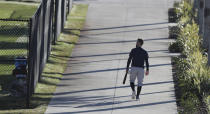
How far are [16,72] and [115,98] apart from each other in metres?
2.63

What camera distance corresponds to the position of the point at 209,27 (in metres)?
24.4

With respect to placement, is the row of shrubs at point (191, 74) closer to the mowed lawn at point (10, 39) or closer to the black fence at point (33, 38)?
the black fence at point (33, 38)

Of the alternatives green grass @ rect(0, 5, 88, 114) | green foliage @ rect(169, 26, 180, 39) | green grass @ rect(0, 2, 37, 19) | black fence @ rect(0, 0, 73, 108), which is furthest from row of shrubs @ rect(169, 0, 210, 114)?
green grass @ rect(0, 2, 37, 19)

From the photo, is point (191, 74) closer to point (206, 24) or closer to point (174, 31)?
point (206, 24)

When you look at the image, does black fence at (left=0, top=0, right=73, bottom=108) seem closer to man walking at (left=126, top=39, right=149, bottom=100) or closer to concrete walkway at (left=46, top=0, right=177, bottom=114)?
concrete walkway at (left=46, top=0, right=177, bottom=114)

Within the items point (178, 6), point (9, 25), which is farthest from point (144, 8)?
point (9, 25)

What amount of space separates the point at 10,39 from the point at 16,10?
6751mm

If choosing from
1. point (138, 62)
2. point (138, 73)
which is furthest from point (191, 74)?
point (138, 62)

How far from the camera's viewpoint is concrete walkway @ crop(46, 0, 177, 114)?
733 inches

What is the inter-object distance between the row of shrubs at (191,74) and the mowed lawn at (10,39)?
4625mm

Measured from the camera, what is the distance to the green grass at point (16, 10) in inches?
1217

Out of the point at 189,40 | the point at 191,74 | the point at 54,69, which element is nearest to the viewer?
the point at 191,74

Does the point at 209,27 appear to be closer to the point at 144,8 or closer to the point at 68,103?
the point at 68,103

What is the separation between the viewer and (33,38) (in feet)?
59.4
